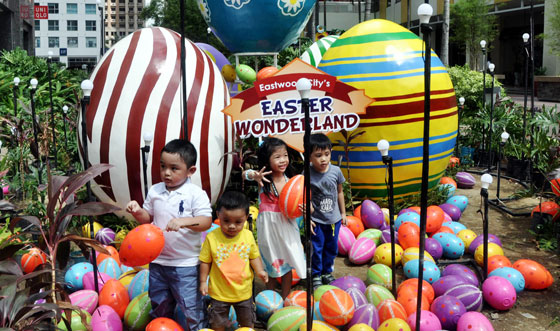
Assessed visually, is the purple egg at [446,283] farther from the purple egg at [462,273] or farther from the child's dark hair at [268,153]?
the child's dark hair at [268,153]

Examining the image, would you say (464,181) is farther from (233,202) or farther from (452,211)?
(233,202)

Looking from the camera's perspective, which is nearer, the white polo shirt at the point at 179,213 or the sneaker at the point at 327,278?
the white polo shirt at the point at 179,213

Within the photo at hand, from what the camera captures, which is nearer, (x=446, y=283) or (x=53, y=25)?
(x=446, y=283)

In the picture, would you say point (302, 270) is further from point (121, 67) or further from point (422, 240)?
point (121, 67)

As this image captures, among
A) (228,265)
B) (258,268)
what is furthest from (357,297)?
(228,265)

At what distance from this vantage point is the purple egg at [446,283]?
4.11 metres

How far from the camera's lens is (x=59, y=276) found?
448 cm

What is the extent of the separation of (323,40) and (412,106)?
486 cm

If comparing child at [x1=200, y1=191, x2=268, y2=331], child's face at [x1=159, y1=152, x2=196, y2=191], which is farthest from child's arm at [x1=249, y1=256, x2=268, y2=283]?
child's face at [x1=159, y1=152, x2=196, y2=191]

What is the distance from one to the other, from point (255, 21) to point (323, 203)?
3.68 meters

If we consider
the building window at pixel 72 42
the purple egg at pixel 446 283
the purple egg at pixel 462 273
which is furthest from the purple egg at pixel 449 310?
the building window at pixel 72 42

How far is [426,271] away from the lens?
4.36 metres

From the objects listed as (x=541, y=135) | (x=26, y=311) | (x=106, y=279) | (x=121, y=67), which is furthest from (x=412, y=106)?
(x=26, y=311)

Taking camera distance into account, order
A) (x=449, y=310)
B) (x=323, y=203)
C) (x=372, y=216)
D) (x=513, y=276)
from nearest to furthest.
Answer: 1. (x=449, y=310)
2. (x=513, y=276)
3. (x=323, y=203)
4. (x=372, y=216)
